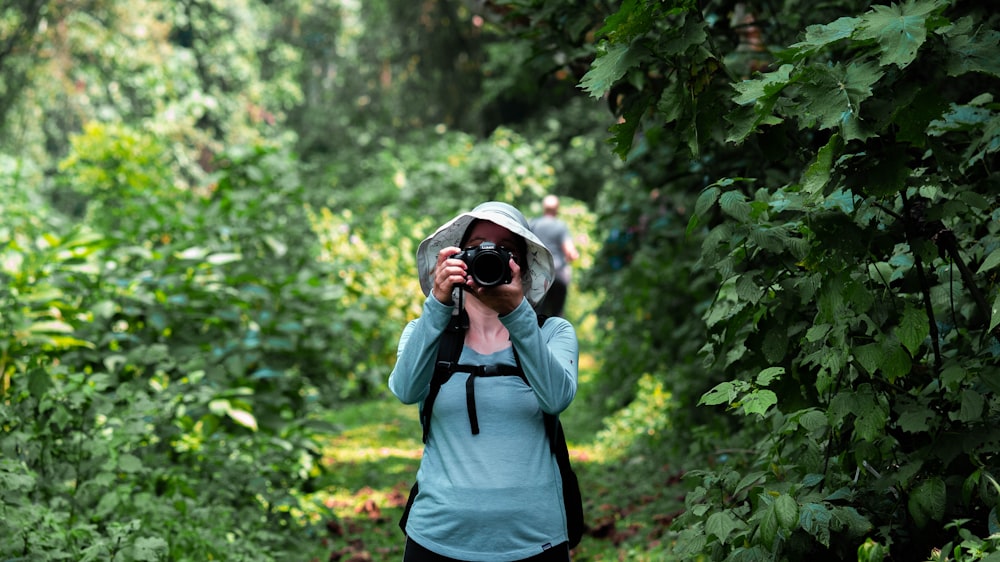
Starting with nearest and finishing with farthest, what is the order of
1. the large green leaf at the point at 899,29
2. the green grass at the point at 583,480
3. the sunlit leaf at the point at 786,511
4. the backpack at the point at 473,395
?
the large green leaf at the point at 899,29
the sunlit leaf at the point at 786,511
the backpack at the point at 473,395
the green grass at the point at 583,480

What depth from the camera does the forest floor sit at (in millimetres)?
5512

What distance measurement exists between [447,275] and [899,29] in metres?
1.17

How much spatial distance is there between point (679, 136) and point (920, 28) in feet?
3.10

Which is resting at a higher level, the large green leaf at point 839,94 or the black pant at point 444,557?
the large green leaf at point 839,94

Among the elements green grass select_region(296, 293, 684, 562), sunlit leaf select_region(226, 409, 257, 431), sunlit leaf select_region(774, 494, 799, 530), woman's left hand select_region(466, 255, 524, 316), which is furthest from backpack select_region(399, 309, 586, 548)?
sunlit leaf select_region(226, 409, 257, 431)

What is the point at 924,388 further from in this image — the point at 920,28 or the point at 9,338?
the point at 9,338

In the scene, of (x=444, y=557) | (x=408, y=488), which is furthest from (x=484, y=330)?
(x=408, y=488)

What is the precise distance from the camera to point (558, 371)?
2639 mm

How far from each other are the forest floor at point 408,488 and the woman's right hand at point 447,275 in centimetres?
222

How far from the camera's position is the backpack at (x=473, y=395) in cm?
270

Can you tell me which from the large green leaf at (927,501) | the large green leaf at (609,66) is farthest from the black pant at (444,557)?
the large green leaf at (609,66)

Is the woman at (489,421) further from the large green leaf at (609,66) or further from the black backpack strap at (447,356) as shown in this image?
the large green leaf at (609,66)

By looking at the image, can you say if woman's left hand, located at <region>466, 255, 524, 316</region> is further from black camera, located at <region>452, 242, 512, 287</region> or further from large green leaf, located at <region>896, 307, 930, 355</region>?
large green leaf, located at <region>896, 307, 930, 355</region>

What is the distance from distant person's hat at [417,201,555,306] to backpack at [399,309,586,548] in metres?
0.20
